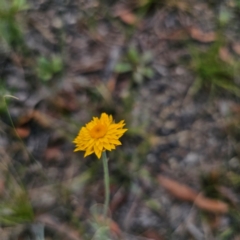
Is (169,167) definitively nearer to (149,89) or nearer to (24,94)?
(149,89)

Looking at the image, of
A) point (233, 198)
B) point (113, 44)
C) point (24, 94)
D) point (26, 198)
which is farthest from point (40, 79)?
point (233, 198)

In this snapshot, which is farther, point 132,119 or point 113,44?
point 113,44

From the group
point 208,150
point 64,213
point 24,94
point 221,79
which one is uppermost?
point 221,79

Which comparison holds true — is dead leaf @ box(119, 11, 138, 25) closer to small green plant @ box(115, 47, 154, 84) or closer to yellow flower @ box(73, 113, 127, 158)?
small green plant @ box(115, 47, 154, 84)

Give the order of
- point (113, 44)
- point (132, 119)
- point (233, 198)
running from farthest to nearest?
point (113, 44)
point (132, 119)
point (233, 198)

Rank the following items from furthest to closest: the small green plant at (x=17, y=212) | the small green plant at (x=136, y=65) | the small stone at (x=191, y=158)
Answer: the small green plant at (x=136, y=65) < the small stone at (x=191, y=158) < the small green plant at (x=17, y=212)

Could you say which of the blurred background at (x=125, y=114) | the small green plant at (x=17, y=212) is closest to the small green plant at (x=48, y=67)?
the blurred background at (x=125, y=114)

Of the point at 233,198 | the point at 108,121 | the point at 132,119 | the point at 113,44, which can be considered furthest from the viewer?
the point at 113,44

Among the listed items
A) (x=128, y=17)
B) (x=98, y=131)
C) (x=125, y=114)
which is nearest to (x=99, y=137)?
(x=98, y=131)

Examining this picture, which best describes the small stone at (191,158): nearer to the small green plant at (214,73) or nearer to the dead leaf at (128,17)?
the small green plant at (214,73)
